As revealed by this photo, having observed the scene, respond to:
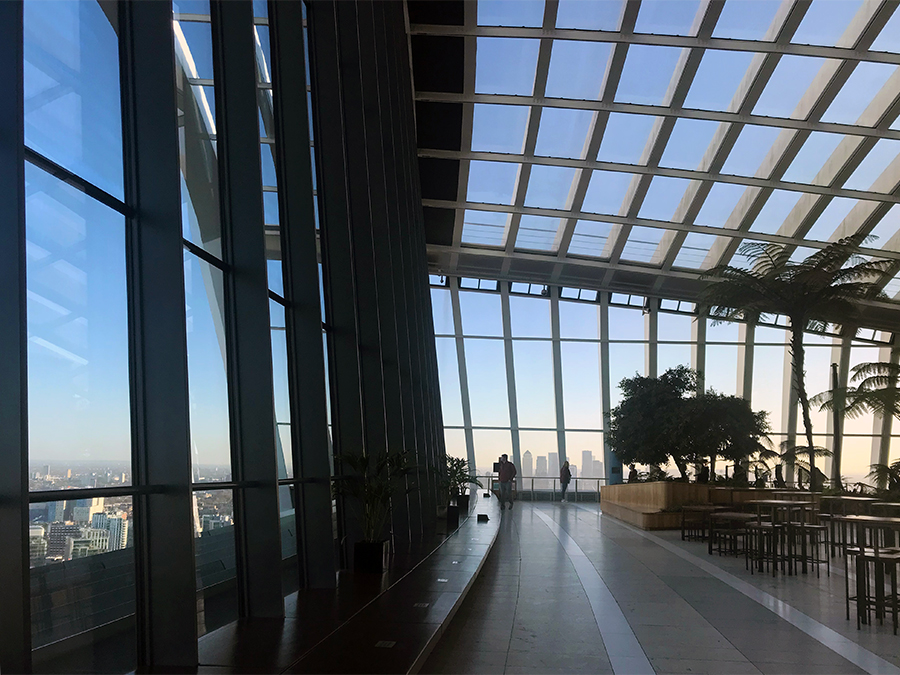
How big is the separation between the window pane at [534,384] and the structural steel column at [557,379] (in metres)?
0.14

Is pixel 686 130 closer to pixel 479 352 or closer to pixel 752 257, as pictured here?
pixel 752 257

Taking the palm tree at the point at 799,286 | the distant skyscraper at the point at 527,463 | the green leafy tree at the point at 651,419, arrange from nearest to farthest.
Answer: the palm tree at the point at 799,286, the green leafy tree at the point at 651,419, the distant skyscraper at the point at 527,463

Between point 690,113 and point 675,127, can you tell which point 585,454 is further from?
point 690,113

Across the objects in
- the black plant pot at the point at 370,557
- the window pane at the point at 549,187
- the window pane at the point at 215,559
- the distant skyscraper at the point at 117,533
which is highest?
the window pane at the point at 549,187

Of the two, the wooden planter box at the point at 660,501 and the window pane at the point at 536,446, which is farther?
the window pane at the point at 536,446

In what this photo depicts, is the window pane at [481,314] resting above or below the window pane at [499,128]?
below

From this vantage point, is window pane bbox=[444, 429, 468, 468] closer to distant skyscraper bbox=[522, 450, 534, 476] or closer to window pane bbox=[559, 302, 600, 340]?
distant skyscraper bbox=[522, 450, 534, 476]

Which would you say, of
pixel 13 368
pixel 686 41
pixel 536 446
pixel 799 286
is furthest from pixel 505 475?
pixel 13 368

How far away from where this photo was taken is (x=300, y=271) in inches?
271

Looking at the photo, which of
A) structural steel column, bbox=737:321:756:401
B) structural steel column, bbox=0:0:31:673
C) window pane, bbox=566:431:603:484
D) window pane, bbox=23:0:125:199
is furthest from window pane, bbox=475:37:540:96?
structural steel column, bbox=0:0:31:673

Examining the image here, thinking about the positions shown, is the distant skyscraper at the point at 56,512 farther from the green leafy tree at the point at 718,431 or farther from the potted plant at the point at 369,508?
the green leafy tree at the point at 718,431

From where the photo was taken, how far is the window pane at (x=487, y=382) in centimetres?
2538

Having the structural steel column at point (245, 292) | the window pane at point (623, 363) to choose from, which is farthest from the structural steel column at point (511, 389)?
the structural steel column at point (245, 292)

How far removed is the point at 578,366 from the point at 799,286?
915 centimetres
